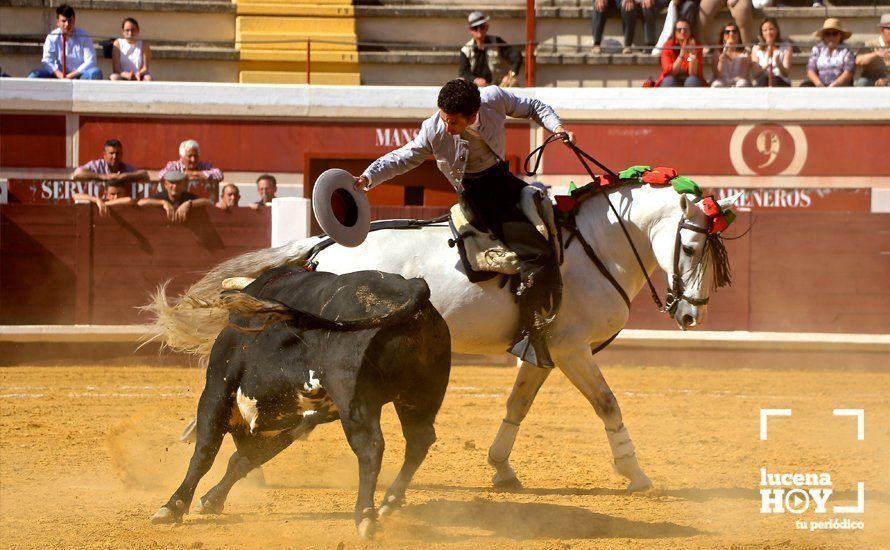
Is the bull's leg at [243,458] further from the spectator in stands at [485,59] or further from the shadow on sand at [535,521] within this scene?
the spectator in stands at [485,59]

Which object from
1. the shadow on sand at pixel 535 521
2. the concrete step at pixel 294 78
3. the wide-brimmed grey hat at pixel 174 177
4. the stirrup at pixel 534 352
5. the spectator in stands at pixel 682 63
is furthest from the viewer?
the concrete step at pixel 294 78

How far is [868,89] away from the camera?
513 inches

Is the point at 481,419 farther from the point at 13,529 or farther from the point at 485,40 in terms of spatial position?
the point at 485,40

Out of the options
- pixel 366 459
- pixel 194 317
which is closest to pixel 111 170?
pixel 194 317

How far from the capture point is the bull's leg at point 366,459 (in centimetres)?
433

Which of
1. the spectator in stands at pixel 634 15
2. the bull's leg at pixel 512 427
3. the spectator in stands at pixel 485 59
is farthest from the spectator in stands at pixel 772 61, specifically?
the bull's leg at pixel 512 427

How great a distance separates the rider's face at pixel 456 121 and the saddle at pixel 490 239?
0.46m

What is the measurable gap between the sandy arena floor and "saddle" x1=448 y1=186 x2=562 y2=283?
100 cm

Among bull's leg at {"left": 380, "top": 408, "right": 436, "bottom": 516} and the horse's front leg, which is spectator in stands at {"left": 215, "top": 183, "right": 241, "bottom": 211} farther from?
bull's leg at {"left": 380, "top": 408, "right": 436, "bottom": 516}

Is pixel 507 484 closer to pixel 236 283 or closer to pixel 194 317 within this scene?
pixel 236 283

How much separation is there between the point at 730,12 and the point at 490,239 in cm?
946

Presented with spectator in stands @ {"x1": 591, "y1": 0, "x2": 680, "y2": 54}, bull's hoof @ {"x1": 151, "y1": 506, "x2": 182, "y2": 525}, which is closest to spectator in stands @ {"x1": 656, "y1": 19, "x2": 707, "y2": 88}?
spectator in stands @ {"x1": 591, "y1": 0, "x2": 680, "y2": 54}

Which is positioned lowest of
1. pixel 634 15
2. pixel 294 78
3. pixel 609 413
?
pixel 609 413

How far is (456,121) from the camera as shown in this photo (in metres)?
5.38
